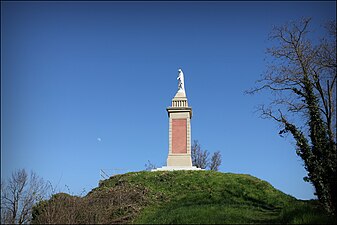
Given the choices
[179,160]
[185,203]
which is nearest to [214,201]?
[185,203]

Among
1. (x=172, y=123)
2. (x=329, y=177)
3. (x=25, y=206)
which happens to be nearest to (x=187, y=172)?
(x=172, y=123)

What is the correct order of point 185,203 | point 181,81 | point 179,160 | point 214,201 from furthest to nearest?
point 181,81 < point 179,160 < point 185,203 < point 214,201

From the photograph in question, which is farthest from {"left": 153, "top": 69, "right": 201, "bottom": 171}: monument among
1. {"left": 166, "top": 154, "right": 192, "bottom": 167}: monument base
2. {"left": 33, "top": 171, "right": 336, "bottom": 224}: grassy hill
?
{"left": 33, "top": 171, "right": 336, "bottom": 224}: grassy hill

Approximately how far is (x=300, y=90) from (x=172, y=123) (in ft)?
39.7

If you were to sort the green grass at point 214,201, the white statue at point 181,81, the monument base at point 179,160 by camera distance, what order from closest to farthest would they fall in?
the green grass at point 214,201, the monument base at point 179,160, the white statue at point 181,81

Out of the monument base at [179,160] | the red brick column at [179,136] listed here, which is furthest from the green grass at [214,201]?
the red brick column at [179,136]

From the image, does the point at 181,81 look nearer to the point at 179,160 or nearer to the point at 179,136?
the point at 179,136

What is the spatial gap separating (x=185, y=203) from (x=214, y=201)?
1.40m

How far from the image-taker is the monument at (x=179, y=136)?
25.6 m

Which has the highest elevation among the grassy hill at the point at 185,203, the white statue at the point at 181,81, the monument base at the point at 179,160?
the white statue at the point at 181,81

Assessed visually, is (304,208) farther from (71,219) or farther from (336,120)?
(71,219)

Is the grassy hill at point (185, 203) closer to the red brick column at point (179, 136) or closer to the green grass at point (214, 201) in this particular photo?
the green grass at point (214, 201)

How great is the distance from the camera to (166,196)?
1838cm

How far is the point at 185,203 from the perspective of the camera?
626 inches
